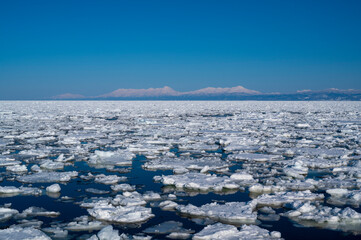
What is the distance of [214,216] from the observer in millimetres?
3887

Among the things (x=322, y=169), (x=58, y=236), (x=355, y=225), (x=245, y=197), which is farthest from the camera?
(x=322, y=169)

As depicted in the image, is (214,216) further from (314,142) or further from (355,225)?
(314,142)

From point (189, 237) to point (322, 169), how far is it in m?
4.05

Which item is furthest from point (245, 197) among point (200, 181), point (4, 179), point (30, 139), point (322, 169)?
point (30, 139)

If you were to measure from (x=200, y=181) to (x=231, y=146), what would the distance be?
12.1 feet

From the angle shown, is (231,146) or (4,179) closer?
(4,179)

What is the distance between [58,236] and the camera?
3326mm

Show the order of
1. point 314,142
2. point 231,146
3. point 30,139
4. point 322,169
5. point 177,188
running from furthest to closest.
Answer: point 30,139 < point 314,142 < point 231,146 < point 322,169 < point 177,188

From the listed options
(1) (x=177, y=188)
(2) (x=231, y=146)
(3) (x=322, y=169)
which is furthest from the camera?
(2) (x=231, y=146)

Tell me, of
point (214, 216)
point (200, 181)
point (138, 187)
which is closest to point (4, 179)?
point (138, 187)

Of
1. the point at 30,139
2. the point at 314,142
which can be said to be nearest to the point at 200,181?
the point at 314,142

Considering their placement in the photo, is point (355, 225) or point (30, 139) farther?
point (30, 139)

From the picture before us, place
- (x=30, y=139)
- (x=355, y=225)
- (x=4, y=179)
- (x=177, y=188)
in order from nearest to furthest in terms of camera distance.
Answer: (x=355, y=225)
(x=177, y=188)
(x=4, y=179)
(x=30, y=139)

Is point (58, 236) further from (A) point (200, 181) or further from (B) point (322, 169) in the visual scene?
(B) point (322, 169)
